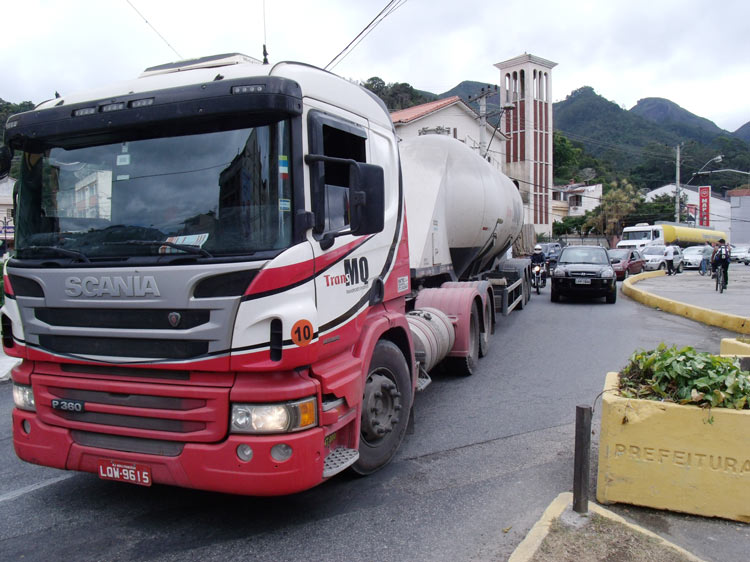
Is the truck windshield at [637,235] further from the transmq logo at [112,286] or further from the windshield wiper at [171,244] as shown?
the transmq logo at [112,286]

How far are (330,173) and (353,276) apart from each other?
728 mm

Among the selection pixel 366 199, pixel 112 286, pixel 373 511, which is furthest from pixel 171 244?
pixel 373 511

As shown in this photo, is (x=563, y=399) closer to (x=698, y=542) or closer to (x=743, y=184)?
(x=698, y=542)

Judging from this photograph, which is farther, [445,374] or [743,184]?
[743,184]

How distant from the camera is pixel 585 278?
1625cm

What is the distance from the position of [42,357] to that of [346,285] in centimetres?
198

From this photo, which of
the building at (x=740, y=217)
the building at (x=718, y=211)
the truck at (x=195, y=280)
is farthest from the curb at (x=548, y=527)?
the building at (x=740, y=217)

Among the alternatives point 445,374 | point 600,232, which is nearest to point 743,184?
point 600,232

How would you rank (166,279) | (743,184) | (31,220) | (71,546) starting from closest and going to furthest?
1. (166,279)
2. (71,546)
3. (31,220)
4. (743,184)

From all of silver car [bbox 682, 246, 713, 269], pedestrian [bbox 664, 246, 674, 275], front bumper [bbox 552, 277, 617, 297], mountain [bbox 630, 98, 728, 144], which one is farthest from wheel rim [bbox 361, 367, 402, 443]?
mountain [bbox 630, 98, 728, 144]

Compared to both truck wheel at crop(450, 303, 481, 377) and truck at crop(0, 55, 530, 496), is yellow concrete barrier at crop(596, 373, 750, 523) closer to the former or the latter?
truck at crop(0, 55, 530, 496)

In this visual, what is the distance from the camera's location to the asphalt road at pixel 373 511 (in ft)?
11.5

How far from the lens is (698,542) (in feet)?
11.4

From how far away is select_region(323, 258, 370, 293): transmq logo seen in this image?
12.4 feet
